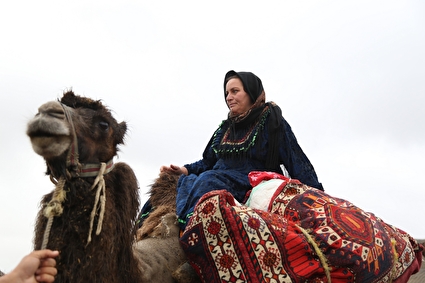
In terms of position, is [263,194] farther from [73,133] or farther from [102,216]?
[73,133]

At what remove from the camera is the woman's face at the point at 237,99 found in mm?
4559

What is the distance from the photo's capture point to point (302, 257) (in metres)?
3.08

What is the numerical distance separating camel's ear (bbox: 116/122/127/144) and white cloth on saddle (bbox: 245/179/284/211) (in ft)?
3.56

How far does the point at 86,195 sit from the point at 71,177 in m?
0.12

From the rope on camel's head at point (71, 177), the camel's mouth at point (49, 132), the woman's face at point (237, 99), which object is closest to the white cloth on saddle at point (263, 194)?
the woman's face at point (237, 99)

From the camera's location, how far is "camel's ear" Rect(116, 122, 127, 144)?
2.96m

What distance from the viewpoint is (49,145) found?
2.46 m

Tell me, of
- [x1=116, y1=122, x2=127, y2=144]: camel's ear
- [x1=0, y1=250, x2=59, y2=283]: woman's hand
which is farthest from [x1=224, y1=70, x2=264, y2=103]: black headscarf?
[x1=0, y1=250, x2=59, y2=283]: woman's hand

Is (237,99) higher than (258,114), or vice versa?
(237,99)

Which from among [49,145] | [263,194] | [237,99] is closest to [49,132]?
[49,145]

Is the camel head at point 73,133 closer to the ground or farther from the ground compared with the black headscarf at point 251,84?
closer to the ground

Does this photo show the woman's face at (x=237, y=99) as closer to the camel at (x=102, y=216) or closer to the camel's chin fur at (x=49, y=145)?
the camel at (x=102, y=216)

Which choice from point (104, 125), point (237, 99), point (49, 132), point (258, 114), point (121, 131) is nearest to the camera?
point (49, 132)

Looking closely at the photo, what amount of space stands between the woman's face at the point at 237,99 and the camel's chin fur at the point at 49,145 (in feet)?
7.40
